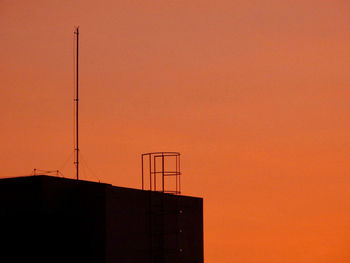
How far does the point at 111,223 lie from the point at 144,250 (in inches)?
100

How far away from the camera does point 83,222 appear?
37.7 metres

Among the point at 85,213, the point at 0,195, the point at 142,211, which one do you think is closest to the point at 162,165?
the point at 142,211

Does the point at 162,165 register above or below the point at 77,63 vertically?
below

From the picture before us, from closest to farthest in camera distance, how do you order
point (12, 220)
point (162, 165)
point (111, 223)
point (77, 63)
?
point (12, 220), point (111, 223), point (162, 165), point (77, 63)

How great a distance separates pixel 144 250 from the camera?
40.1 metres

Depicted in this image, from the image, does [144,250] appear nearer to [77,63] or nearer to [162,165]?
[162,165]

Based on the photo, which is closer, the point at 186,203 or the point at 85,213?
the point at 85,213

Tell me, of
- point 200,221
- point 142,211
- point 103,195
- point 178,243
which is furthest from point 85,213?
point 200,221

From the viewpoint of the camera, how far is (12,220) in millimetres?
36125

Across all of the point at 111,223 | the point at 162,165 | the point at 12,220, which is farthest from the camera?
the point at 162,165

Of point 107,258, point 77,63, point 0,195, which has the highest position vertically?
point 77,63

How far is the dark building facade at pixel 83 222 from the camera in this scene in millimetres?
35875

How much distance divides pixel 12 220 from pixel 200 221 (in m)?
12.7

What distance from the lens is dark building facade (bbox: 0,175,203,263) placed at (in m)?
35.9
